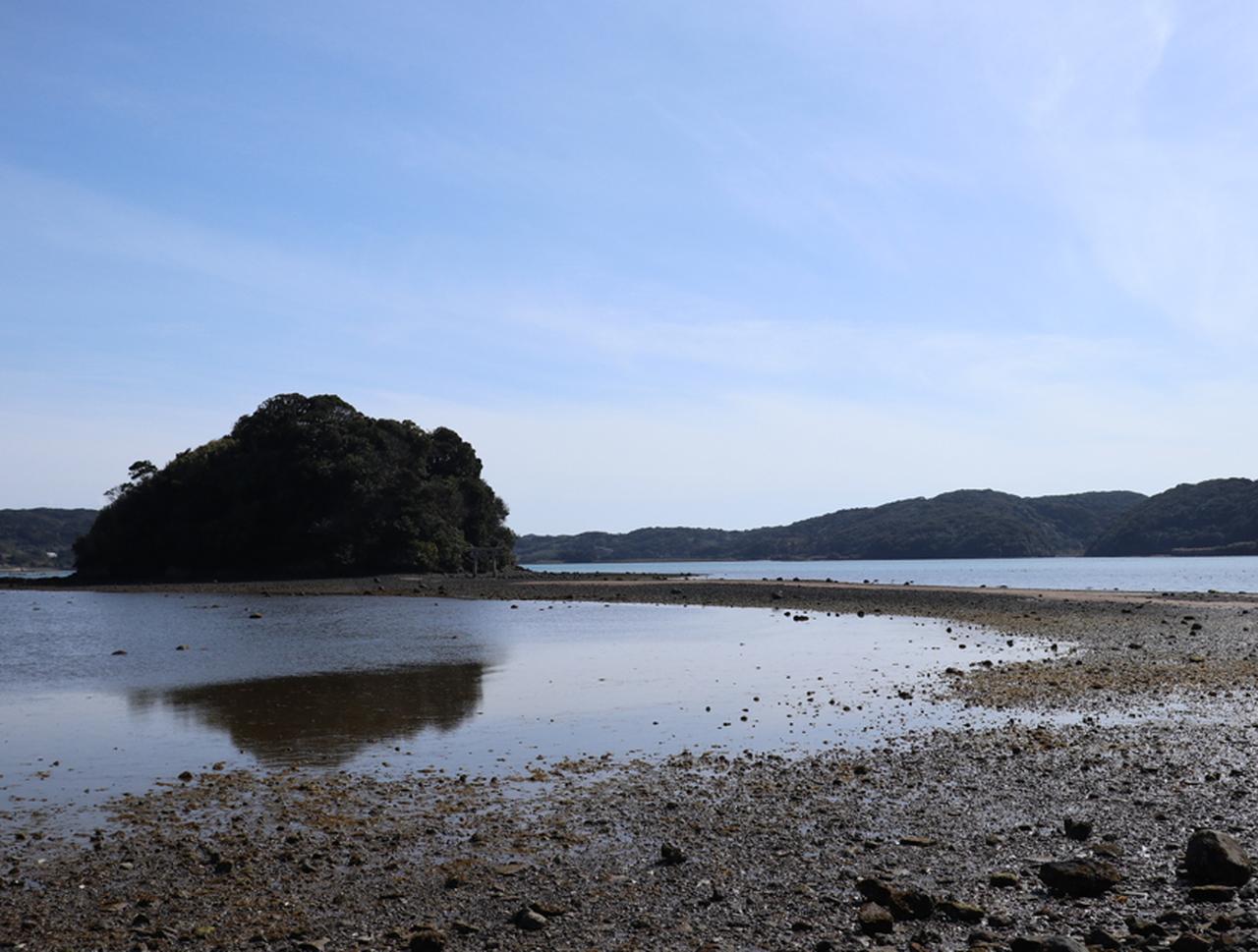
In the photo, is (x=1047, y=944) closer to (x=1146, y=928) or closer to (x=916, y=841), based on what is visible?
(x=1146, y=928)

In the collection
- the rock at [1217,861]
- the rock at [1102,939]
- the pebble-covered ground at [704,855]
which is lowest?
the pebble-covered ground at [704,855]

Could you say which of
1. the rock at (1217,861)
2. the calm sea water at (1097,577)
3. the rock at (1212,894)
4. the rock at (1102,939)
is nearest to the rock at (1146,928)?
the rock at (1102,939)

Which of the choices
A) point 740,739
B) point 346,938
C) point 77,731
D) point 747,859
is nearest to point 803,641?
point 740,739

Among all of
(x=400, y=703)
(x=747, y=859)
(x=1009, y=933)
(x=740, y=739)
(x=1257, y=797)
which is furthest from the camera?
(x=400, y=703)

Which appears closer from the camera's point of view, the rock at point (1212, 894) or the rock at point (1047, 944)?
the rock at point (1047, 944)

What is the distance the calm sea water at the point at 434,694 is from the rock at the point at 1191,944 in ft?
26.6

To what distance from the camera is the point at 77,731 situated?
1728 cm

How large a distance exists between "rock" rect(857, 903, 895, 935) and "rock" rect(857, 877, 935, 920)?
164 millimetres

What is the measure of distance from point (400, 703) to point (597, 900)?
1304 centimetres

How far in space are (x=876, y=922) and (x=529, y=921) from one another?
249 cm

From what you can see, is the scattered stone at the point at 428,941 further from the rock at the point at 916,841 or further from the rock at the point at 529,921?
the rock at the point at 916,841

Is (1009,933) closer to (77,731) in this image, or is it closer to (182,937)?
(182,937)

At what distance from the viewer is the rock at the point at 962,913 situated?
7.71 meters

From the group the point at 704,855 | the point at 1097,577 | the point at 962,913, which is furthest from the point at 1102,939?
the point at 1097,577
